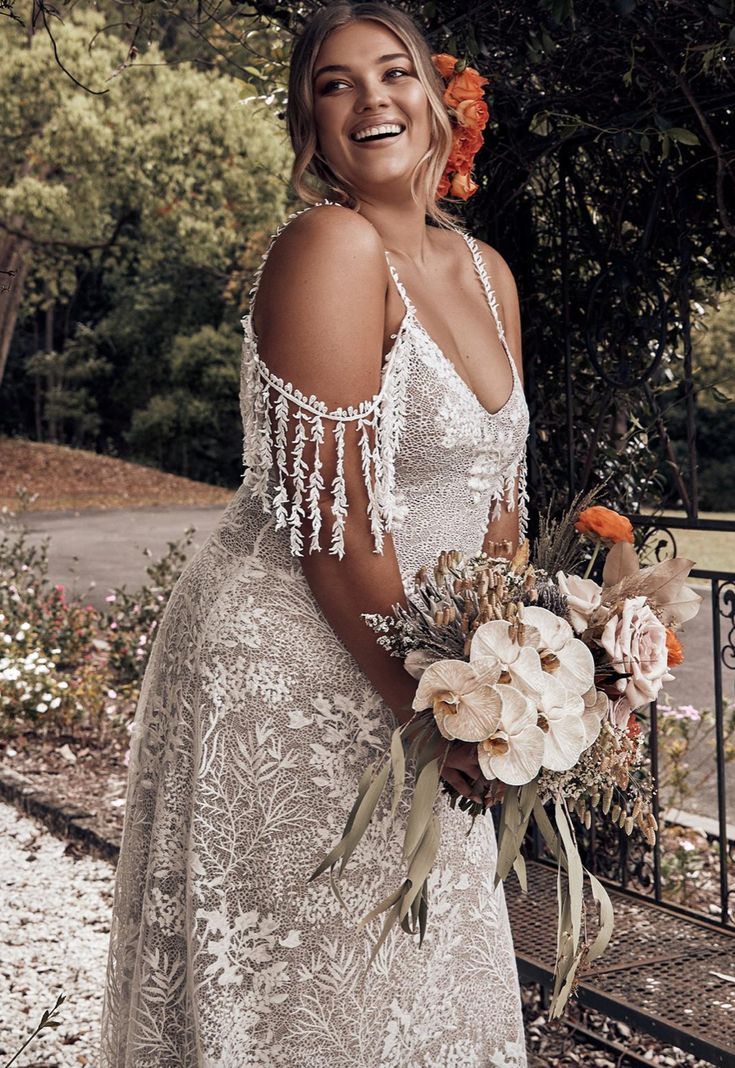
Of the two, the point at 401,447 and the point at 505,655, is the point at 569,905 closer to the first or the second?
the point at 505,655

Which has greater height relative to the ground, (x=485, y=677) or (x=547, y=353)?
(x=547, y=353)

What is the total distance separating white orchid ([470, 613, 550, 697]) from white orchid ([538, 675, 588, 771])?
3cm

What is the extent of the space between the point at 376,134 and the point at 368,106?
0.15 feet

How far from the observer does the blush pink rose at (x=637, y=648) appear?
1.67 m

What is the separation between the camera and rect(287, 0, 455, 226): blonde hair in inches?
80.0

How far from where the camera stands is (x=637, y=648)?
1.67m

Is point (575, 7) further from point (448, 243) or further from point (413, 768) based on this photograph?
point (413, 768)

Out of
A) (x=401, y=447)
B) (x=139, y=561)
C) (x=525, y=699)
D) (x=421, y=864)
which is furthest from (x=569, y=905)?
(x=139, y=561)

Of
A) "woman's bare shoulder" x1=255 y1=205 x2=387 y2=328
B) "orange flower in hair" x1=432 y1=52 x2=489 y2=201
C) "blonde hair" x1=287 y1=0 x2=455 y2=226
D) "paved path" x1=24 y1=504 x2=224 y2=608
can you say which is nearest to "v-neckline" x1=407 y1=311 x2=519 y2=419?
"woman's bare shoulder" x1=255 y1=205 x2=387 y2=328

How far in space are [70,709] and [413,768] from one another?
15.5 feet

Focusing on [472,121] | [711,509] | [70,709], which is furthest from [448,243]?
[711,509]

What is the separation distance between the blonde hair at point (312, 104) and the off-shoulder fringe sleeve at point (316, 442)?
32 cm

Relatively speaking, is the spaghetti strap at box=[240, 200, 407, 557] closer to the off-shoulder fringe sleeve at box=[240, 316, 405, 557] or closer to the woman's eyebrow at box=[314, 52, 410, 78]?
the off-shoulder fringe sleeve at box=[240, 316, 405, 557]

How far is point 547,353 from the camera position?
146 inches
